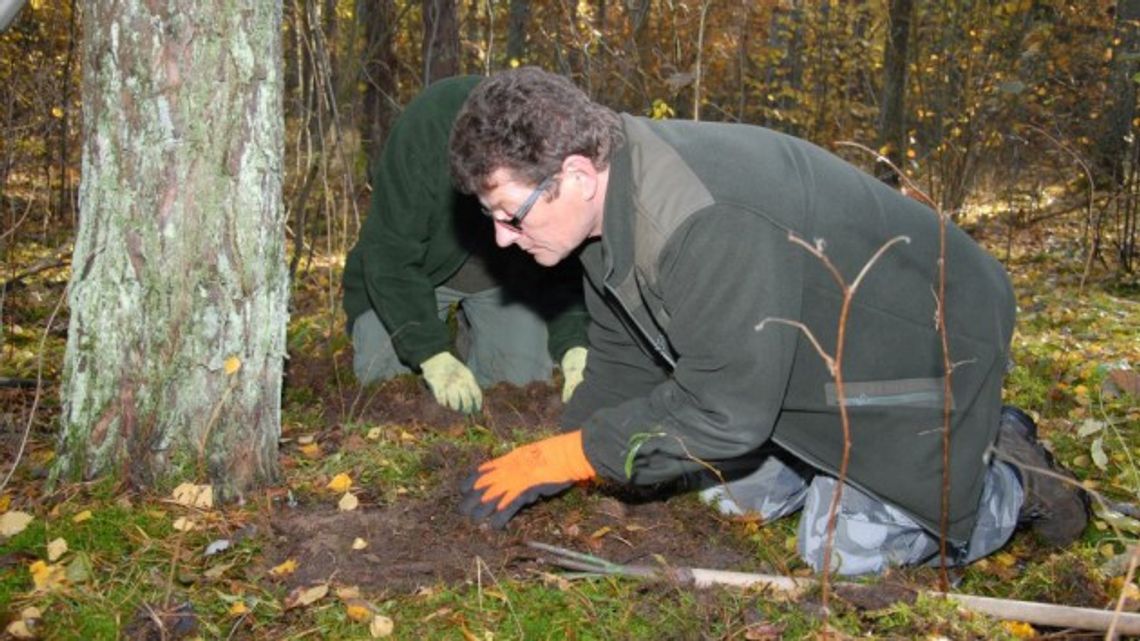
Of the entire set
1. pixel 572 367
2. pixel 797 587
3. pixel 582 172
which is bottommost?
pixel 572 367

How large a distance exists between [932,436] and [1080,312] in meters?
4.18

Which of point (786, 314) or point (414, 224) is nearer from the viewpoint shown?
point (786, 314)

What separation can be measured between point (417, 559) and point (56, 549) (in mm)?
924

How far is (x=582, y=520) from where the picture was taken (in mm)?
2969

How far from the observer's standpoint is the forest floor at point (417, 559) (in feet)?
7.73

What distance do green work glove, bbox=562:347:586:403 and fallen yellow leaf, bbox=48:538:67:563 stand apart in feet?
7.00

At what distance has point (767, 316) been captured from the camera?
2.32 m

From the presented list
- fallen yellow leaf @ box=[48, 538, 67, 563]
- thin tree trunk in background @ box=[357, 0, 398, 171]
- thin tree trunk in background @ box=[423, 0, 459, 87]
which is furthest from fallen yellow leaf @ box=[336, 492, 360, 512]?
thin tree trunk in background @ box=[423, 0, 459, 87]

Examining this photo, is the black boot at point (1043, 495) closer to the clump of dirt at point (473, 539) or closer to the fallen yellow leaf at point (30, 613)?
the clump of dirt at point (473, 539)

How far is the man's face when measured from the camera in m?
2.46

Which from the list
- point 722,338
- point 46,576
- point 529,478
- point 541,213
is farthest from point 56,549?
point 722,338

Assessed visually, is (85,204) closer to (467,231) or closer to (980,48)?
(467,231)

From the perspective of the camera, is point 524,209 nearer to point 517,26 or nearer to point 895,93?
point 895,93

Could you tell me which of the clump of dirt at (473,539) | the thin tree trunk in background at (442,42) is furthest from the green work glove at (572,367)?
the thin tree trunk in background at (442,42)
